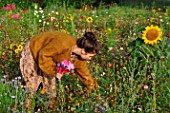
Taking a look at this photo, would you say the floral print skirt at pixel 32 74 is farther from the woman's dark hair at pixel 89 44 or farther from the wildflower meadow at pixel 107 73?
the woman's dark hair at pixel 89 44

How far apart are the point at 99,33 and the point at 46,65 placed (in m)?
2.54

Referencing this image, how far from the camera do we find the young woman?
341cm

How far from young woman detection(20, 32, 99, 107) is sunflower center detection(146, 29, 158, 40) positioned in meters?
0.77

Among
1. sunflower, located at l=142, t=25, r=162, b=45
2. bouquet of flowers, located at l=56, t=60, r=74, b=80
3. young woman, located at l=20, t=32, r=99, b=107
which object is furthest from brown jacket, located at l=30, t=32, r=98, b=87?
sunflower, located at l=142, t=25, r=162, b=45

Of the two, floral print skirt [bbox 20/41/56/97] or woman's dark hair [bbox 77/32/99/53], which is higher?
woman's dark hair [bbox 77/32/99/53]

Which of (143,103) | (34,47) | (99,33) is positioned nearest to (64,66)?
(34,47)

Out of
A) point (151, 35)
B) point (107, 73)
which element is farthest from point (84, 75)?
point (151, 35)

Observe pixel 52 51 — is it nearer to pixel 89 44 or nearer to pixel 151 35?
pixel 89 44

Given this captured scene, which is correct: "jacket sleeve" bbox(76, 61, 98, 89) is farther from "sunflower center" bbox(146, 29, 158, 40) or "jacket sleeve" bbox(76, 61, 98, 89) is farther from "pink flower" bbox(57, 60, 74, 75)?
"sunflower center" bbox(146, 29, 158, 40)

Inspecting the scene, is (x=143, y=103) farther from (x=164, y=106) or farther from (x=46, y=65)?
(x=46, y=65)

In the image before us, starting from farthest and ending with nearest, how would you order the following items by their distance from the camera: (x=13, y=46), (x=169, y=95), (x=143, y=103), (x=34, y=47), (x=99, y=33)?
(x=99, y=33)
(x=13, y=46)
(x=34, y=47)
(x=143, y=103)
(x=169, y=95)

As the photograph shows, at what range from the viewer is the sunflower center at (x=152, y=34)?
398 centimetres

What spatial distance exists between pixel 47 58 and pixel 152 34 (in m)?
1.26

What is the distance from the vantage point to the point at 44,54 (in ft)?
11.1
